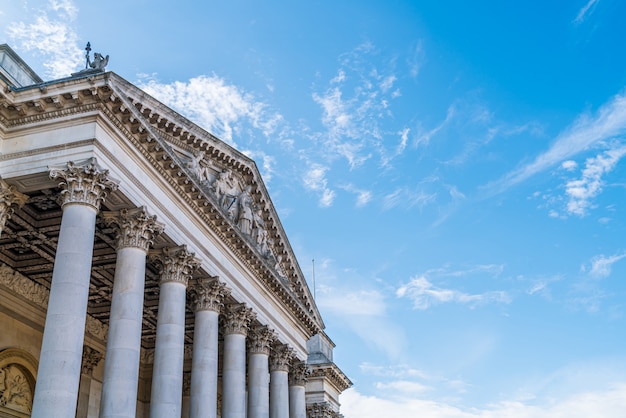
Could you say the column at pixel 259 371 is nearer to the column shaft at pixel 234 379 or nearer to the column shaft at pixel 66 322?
the column shaft at pixel 234 379

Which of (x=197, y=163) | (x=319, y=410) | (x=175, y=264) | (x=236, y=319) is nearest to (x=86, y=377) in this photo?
(x=236, y=319)

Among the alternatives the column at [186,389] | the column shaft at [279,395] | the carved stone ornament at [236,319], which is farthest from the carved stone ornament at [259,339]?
the column at [186,389]

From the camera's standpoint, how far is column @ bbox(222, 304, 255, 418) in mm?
26594

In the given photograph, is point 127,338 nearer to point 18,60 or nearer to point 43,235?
point 43,235

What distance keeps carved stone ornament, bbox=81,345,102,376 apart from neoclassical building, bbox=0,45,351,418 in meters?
0.06

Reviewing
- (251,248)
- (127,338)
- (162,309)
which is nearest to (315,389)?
(251,248)

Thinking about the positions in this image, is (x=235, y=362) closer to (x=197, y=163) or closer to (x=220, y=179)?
(x=220, y=179)

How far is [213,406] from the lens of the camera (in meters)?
24.2

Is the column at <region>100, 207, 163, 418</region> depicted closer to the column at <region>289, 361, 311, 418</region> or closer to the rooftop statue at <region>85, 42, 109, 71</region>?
the rooftop statue at <region>85, 42, 109, 71</region>

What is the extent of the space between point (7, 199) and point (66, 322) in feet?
15.5

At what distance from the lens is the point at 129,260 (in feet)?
65.6

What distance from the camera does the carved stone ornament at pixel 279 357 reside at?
32562 millimetres

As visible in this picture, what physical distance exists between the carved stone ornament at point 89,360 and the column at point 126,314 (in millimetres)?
10690

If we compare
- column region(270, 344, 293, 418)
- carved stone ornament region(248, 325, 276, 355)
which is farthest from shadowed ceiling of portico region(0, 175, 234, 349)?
column region(270, 344, 293, 418)
